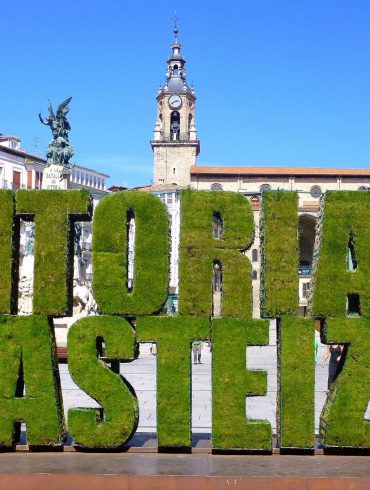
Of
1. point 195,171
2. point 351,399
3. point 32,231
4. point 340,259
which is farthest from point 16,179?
point 351,399

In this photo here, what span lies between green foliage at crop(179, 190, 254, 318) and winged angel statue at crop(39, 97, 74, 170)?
2636 centimetres

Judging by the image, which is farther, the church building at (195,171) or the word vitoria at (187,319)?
the church building at (195,171)

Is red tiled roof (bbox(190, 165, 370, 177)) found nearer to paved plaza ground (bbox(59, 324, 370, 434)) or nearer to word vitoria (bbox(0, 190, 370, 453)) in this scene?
paved plaza ground (bbox(59, 324, 370, 434))

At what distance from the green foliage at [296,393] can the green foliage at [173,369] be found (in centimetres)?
116

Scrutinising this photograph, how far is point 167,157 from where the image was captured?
9925 centimetres

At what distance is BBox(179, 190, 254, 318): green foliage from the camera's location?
424 inches

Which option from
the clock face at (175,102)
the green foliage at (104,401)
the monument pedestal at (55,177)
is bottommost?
the green foliage at (104,401)

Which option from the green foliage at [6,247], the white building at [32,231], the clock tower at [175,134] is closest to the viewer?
the green foliage at [6,247]

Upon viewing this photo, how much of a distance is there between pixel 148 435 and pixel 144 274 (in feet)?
9.71

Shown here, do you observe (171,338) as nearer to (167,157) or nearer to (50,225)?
(50,225)

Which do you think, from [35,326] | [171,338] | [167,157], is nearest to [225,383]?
[171,338]

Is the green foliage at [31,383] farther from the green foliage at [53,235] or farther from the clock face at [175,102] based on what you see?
the clock face at [175,102]

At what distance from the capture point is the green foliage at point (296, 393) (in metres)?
10.6

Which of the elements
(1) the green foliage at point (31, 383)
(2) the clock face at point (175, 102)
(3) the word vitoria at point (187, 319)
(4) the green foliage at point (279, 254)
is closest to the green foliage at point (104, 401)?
(3) the word vitoria at point (187, 319)
